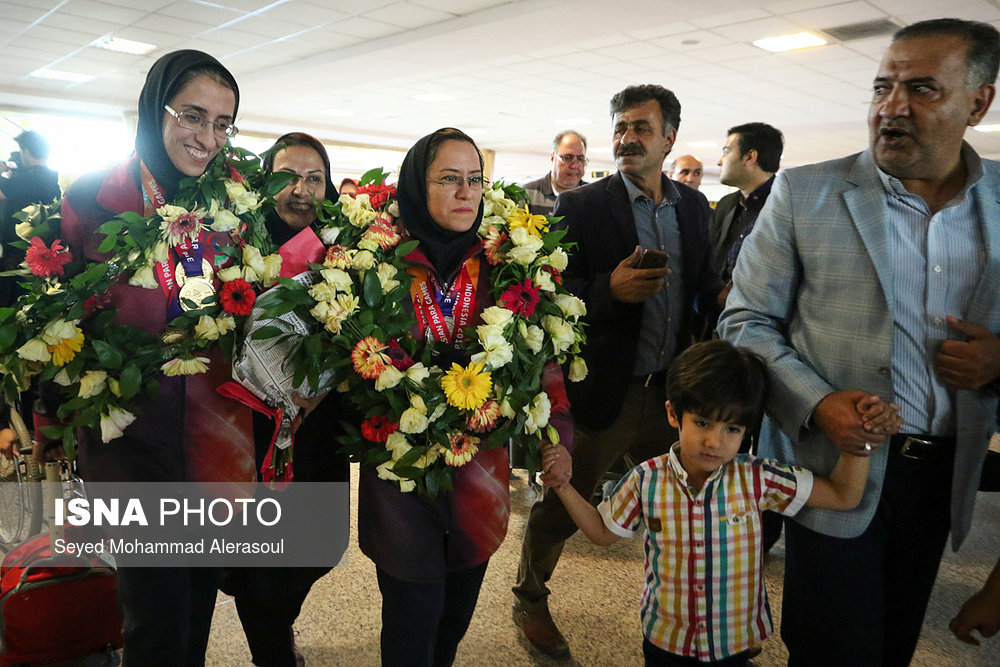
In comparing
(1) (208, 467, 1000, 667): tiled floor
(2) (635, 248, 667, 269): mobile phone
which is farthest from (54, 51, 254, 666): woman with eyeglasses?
(2) (635, 248, 667, 269): mobile phone

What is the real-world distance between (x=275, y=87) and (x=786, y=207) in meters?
11.2

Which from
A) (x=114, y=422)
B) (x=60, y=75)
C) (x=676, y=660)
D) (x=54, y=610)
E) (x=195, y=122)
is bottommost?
(x=54, y=610)

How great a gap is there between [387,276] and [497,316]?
32cm

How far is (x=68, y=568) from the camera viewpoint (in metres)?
2.52

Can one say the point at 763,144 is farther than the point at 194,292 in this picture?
Yes

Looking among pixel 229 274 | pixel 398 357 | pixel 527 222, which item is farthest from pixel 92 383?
pixel 527 222

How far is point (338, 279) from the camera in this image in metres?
1.84

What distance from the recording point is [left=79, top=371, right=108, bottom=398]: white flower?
1851 mm

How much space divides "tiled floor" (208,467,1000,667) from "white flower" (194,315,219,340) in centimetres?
141

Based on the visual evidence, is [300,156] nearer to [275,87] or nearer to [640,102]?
[640,102]

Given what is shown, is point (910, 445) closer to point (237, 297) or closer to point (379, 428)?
point (379, 428)

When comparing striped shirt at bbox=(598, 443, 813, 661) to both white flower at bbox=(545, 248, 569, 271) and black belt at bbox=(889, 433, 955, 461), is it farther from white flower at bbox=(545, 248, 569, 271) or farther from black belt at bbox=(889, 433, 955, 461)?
white flower at bbox=(545, 248, 569, 271)

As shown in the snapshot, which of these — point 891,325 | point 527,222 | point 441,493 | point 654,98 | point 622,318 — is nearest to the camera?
point 891,325

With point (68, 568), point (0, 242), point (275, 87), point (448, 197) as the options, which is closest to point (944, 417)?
point (448, 197)
